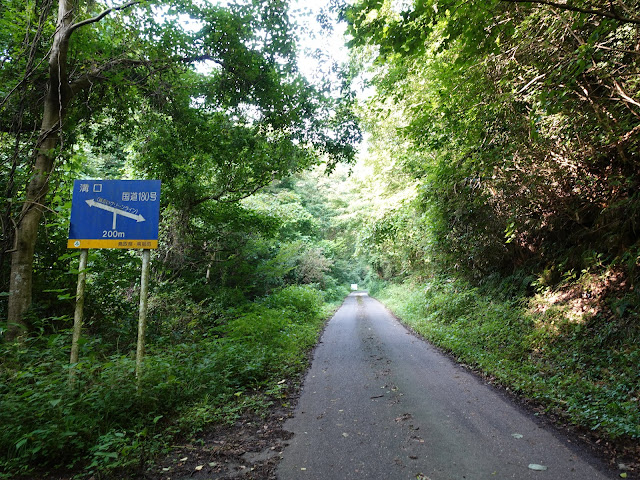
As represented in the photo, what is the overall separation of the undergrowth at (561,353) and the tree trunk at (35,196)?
25.0 ft

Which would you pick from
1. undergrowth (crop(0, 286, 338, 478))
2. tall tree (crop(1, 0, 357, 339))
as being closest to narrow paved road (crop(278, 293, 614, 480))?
undergrowth (crop(0, 286, 338, 478))

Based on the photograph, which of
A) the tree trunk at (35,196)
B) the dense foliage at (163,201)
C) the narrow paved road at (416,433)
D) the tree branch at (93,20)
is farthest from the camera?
the tree trunk at (35,196)

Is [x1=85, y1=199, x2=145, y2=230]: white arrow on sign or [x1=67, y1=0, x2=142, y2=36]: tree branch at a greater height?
[x1=67, y1=0, x2=142, y2=36]: tree branch

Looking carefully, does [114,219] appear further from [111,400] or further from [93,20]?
[93,20]

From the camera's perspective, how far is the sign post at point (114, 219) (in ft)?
15.6

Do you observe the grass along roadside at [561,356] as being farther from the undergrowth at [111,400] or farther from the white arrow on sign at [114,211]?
the white arrow on sign at [114,211]

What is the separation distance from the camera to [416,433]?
157 inches

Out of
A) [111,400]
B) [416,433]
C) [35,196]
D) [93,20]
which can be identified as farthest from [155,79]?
[416,433]

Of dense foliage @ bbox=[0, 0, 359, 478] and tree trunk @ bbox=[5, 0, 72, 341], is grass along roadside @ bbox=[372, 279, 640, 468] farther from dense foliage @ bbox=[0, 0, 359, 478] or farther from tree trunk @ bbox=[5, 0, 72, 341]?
tree trunk @ bbox=[5, 0, 72, 341]

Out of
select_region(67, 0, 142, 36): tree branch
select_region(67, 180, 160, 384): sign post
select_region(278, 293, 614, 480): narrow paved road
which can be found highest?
select_region(67, 0, 142, 36): tree branch

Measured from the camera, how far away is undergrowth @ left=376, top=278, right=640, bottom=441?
4.22m

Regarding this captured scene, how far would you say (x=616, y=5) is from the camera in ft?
15.6

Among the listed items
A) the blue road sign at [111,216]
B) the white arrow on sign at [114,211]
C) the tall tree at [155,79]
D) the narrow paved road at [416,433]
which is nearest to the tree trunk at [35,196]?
the tall tree at [155,79]

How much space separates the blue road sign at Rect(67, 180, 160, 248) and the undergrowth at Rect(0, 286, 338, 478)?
1.44m
